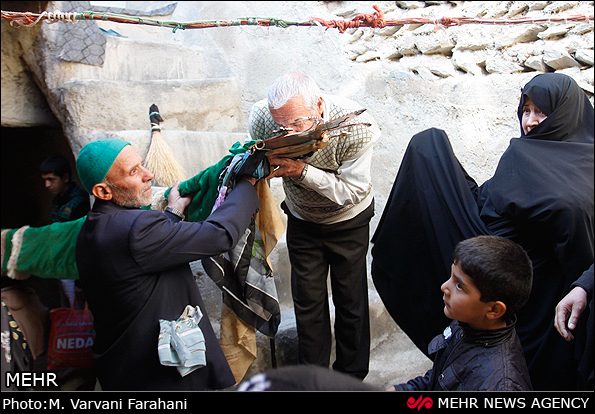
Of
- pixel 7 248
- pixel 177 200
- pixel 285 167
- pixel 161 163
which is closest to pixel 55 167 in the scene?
pixel 161 163

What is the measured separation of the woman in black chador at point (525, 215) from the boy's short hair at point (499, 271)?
0.67 ft

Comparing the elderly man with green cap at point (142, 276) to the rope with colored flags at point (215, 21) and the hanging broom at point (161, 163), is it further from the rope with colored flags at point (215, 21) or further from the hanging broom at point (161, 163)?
the hanging broom at point (161, 163)

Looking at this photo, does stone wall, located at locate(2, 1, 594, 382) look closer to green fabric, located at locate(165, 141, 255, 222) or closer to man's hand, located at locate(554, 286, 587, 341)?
green fabric, located at locate(165, 141, 255, 222)

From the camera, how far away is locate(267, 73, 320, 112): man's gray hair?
1.60 metres

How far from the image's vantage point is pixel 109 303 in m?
1.42

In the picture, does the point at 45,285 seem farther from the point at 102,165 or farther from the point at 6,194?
the point at 102,165

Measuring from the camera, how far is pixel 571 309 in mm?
1301

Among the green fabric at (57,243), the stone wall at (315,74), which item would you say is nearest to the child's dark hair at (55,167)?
the stone wall at (315,74)

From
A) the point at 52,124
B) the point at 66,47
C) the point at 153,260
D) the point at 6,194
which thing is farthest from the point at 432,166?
the point at 6,194

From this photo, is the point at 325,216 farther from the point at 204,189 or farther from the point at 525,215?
the point at 525,215

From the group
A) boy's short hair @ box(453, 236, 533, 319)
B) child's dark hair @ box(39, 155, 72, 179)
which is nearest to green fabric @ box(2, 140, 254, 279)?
boy's short hair @ box(453, 236, 533, 319)

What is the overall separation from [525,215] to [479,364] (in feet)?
1.78
